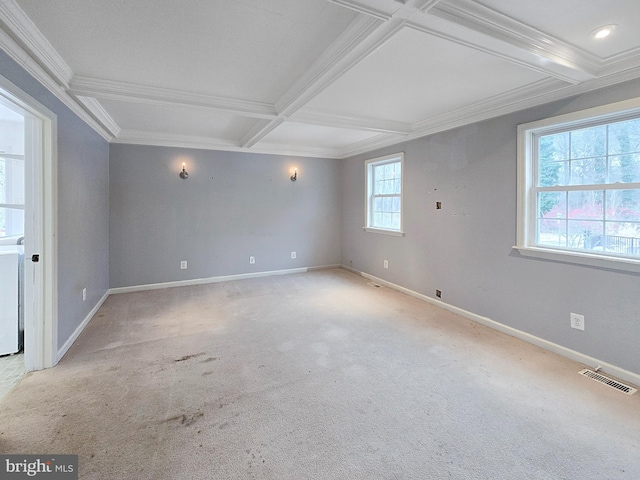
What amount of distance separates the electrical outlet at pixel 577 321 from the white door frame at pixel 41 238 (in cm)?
436

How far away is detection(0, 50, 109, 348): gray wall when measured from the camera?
2.53 m

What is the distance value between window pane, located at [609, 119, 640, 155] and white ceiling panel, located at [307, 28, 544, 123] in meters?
0.71

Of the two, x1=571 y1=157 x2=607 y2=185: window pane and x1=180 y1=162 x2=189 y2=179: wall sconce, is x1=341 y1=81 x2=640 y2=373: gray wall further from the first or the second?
x1=180 y1=162 x2=189 y2=179: wall sconce

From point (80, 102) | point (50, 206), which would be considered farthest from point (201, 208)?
point (50, 206)

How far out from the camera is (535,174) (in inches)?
116

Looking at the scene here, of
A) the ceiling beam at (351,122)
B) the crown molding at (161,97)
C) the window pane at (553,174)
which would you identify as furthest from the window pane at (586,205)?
the crown molding at (161,97)

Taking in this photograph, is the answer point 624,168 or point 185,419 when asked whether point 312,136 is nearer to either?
point 624,168

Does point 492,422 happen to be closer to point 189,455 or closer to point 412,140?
point 189,455

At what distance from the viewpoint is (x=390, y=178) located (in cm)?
502

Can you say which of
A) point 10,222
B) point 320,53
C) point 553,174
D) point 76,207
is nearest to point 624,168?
point 553,174

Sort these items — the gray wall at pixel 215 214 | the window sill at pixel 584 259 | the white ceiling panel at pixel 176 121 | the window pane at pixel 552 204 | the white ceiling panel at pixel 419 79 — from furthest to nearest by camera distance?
the gray wall at pixel 215 214, the white ceiling panel at pixel 176 121, the window pane at pixel 552 204, the window sill at pixel 584 259, the white ceiling panel at pixel 419 79

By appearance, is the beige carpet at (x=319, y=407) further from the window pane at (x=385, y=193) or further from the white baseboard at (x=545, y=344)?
the window pane at (x=385, y=193)

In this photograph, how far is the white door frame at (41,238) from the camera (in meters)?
2.36

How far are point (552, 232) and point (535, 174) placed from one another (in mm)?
574
